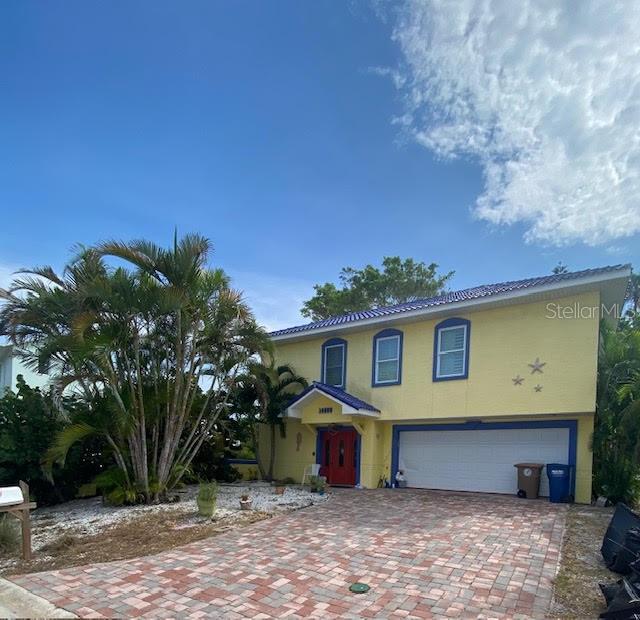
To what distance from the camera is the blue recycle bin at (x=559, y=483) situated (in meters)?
13.0

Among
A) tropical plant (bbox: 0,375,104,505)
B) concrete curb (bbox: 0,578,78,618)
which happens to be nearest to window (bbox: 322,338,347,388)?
tropical plant (bbox: 0,375,104,505)

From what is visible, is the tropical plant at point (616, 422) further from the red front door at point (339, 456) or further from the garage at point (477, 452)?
the red front door at point (339, 456)

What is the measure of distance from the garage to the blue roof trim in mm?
1711

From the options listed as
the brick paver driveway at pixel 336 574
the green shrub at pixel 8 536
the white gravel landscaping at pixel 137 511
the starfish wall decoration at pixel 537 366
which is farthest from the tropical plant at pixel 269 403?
the starfish wall decoration at pixel 537 366

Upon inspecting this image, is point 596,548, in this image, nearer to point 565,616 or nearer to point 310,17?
point 565,616

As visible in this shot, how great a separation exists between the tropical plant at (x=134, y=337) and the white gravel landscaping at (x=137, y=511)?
83 cm

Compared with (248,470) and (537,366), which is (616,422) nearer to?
(537,366)

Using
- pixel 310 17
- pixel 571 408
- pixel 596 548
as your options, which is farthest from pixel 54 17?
pixel 571 408

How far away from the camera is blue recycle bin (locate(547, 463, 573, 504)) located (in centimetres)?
1296

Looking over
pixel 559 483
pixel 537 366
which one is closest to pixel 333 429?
pixel 537 366

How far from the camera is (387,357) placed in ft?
54.5

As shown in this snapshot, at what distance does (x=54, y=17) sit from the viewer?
9.49 meters

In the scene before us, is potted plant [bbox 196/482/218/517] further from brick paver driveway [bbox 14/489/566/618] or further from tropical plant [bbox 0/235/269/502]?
tropical plant [bbox 0/235/269/502]

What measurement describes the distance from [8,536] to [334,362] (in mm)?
10974
